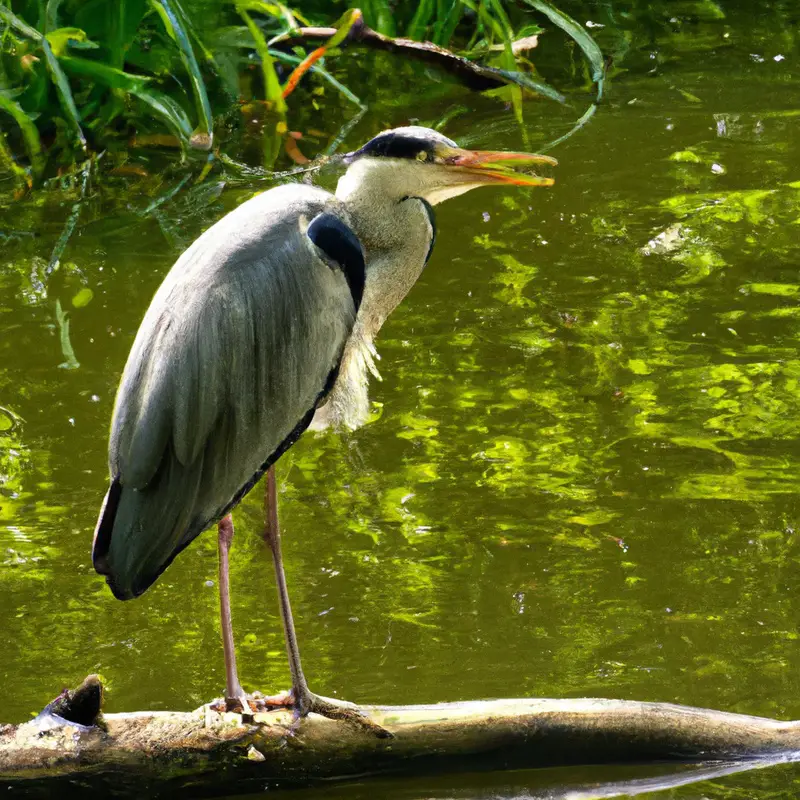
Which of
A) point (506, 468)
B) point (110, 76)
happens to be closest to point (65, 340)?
point (110, 76)

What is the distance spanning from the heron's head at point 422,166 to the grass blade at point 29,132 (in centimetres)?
351

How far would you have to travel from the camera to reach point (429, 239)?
148 inches

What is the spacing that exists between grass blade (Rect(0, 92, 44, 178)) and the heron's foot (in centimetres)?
413

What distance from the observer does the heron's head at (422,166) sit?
355 centimetres

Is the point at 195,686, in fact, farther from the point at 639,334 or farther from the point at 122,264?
the point at 122,264

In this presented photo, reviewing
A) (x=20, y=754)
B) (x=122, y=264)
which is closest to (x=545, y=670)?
(x=20, y=754)

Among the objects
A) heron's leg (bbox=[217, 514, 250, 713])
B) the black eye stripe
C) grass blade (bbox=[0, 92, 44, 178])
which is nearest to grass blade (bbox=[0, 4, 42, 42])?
grass blade (bbox=[0, 92, 44, 178])

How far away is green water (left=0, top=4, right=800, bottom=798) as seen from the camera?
392 cm

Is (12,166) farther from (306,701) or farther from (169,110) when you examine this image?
(306,701)

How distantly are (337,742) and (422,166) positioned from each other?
137 cm

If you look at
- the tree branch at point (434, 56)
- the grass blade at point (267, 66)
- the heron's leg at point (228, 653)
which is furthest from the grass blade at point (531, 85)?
the heron's leg at point (228, 653)

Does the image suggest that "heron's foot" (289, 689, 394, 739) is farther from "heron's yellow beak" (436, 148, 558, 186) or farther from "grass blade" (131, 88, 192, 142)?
"grass blade" (131, 88, 192, 142)

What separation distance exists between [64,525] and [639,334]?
89.1 inches

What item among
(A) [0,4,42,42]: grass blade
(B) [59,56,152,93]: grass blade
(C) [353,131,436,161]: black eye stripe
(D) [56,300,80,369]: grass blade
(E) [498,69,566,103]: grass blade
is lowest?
(D) [56,300,80,369]: grass blade
